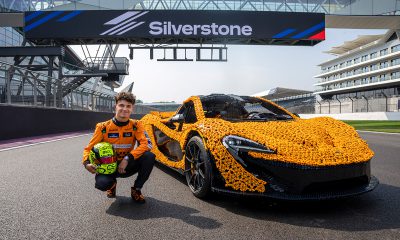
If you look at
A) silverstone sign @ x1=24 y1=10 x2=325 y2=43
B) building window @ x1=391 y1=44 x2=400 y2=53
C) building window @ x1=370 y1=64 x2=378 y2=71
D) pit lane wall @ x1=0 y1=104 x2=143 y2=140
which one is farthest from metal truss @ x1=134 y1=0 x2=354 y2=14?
building window @ x1=370 y1=64 x2=378 y2=71

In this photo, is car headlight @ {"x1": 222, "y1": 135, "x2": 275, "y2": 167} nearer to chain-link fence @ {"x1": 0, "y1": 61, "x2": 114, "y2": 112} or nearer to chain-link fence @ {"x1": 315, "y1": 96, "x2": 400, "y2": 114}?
chain-link fence @ {"x1": 0, "y1": 61, "x2": 114, "y2": 112}

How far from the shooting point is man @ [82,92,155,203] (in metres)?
3.22

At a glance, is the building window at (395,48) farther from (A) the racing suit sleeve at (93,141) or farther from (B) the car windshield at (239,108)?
(A) the racing suit sleeve at (93,141)

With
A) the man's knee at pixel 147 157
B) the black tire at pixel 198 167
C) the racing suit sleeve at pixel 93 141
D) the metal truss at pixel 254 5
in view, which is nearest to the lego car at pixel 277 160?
the black tire at pixel 198 167

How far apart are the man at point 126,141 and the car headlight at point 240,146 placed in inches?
36.2

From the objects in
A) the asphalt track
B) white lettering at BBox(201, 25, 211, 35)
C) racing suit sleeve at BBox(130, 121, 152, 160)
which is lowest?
the asphalt track

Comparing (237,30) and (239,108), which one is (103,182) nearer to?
(239,108)

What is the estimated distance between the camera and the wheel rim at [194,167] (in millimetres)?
3234

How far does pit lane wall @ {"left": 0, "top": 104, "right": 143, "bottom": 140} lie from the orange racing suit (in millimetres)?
7802

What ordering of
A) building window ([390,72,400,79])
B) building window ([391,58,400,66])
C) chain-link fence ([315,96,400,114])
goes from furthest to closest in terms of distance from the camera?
1. building window ([391,58,400,66])
2. building window ([390,72,400,79])
3. chain-link fence ([315,96,400,114])

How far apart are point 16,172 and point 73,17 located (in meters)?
15.2

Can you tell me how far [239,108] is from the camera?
14.6 ft

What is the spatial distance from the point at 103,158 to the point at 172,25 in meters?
15.8

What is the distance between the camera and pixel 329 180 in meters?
2.63
